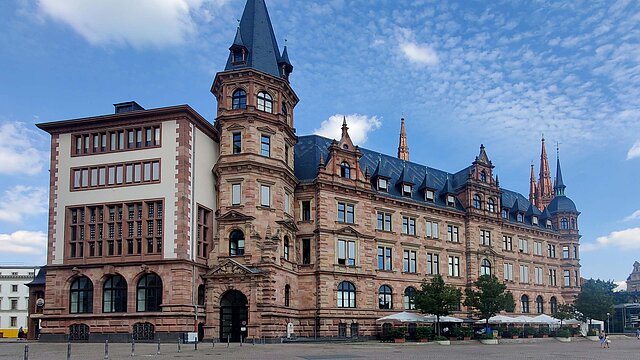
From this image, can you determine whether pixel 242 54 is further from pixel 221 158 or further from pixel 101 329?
pixel 101 329

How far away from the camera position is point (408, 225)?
243 feet

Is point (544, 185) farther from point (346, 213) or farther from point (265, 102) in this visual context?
point (265, 102)

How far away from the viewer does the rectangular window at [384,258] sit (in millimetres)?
70125

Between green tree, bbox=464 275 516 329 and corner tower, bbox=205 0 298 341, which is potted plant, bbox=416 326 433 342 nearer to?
green tree, bbox=464 275 516 329

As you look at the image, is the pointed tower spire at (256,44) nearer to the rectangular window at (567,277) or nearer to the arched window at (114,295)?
the arched window at (114,295)

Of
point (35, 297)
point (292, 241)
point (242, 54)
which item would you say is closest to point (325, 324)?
point (292, 241)

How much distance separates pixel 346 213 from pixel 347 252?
372 centimetres

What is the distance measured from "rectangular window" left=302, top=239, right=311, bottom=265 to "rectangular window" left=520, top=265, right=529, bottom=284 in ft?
117

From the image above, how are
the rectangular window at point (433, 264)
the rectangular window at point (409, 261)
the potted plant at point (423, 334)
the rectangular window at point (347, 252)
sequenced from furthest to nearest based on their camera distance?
the rectangular window at point (433, 264) < the rectangular window at point (409, 261) < the rectangular window at point (347, 252) < the potted plant at point (423, 334)

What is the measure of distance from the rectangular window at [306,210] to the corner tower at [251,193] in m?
1.87

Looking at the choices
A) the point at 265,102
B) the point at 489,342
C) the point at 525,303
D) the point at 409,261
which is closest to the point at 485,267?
the point at 525,303

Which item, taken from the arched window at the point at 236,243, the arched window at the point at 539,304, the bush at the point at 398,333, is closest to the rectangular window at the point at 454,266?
the arched window at the point at 539,304

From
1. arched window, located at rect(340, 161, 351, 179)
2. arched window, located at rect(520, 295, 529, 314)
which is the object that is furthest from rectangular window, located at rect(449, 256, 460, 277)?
arched window, located at rect(340, 161, 351, 179)

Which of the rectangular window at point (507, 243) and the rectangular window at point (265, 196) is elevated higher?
the rectangular window at point (265, 196)
